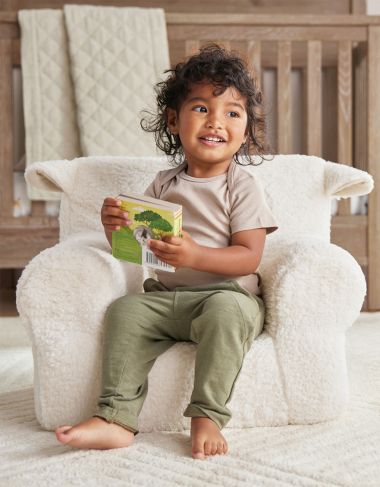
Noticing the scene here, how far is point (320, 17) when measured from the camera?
2.42 metres

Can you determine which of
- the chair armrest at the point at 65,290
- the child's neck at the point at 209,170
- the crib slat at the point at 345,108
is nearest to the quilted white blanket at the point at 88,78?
the crib slat at the point at 345,108

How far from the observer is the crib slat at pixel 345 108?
244cm

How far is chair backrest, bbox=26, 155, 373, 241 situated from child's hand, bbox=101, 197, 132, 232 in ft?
1.01

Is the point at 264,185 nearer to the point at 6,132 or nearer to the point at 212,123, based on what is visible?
the point at 212,123

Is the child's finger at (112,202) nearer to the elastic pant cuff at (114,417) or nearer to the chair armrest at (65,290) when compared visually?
the chair armrest at (65,290)

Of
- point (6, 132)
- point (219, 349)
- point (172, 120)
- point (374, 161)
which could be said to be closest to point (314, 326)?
point (219, 349)

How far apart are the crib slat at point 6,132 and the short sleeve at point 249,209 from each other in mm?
1220

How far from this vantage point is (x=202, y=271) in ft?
4.28

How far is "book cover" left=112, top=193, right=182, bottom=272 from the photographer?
1.15 m

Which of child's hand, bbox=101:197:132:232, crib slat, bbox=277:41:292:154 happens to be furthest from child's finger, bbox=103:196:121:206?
crib slat, bbox=277:41:292:154

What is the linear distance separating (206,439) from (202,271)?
331 mm

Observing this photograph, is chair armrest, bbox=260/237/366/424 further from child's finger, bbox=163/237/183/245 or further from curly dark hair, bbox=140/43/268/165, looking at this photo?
curly dark hair, bbox=140/43/268/165

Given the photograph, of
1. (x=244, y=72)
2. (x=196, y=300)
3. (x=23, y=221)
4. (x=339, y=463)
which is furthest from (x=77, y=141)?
(x=339, y=463)

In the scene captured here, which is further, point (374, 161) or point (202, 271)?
point (374, 161)
